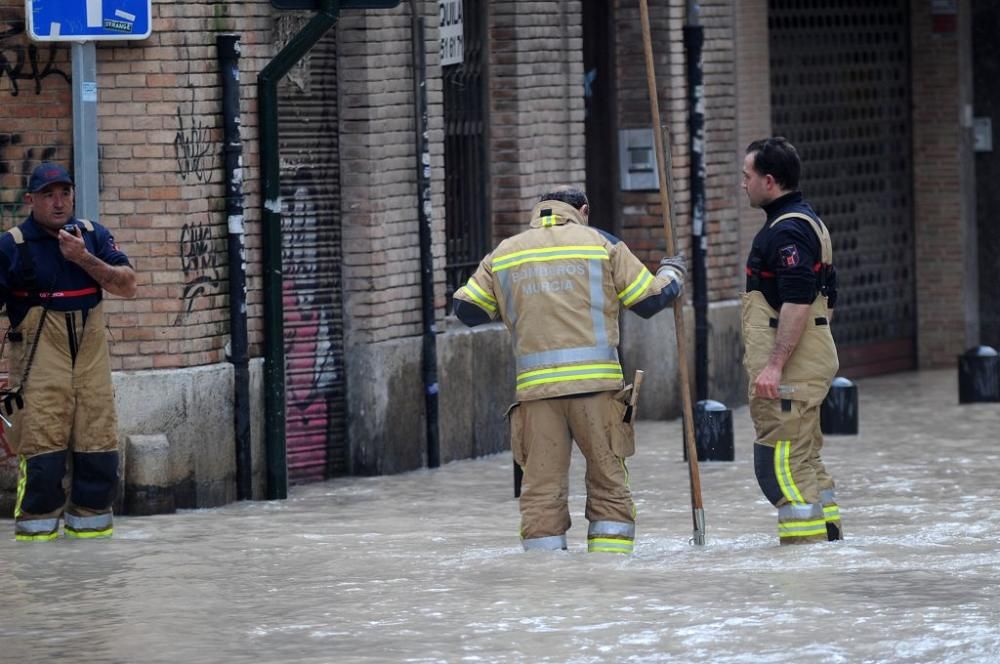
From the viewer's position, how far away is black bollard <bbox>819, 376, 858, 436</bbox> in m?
14.3

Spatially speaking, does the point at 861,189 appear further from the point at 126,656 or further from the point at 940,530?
the point at 126,656

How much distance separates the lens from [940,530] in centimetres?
1026

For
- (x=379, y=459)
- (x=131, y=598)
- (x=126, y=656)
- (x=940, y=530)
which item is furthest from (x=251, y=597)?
(x=379, y=459)

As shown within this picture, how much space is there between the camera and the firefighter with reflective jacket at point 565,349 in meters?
9.12

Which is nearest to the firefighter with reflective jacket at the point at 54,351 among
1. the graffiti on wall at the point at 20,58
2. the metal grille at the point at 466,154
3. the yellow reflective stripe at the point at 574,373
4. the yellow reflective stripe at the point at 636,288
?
the graffiti on wall at the point at 20,58

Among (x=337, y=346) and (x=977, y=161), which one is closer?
(x=337, y=346)

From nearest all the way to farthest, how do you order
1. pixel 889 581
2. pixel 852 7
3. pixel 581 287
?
pixel 889 581 < pixel 581 287 < pixel 852 7

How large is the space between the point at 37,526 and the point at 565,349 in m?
2.56

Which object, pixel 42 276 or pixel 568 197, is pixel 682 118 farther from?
pixel 42 276

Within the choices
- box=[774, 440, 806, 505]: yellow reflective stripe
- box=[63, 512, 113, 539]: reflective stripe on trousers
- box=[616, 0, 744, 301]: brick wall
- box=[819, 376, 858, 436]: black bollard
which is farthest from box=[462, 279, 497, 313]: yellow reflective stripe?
box=[616, 0, 744, 301]: brick wall

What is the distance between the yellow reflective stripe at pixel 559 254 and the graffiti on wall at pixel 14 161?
121 inches

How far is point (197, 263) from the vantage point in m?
11.5

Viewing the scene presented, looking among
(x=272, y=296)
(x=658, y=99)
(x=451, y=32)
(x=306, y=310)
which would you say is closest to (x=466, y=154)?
(x=451, y=32)

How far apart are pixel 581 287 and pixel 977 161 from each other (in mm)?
10927
